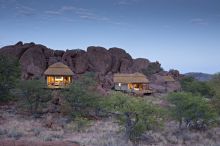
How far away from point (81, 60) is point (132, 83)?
1821 cm

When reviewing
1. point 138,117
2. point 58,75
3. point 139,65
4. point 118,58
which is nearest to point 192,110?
point 138,117

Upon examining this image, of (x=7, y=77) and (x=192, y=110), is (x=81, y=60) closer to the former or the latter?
(x=7, y=77)

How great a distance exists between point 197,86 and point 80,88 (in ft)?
102

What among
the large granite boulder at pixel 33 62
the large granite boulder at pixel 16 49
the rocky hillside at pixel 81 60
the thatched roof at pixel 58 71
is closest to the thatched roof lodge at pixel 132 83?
the rocky hillside at pixel 81 60

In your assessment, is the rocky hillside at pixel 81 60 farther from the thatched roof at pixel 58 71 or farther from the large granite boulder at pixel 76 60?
the thatched roof at pixel 58 71

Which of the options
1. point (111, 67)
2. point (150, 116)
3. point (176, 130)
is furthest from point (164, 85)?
point (150, 116)

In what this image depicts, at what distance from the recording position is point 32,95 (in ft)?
127

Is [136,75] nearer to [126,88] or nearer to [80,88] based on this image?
[126,88]

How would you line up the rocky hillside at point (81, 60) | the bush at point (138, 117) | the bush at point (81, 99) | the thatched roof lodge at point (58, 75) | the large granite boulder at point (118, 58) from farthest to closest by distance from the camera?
the large granite boulder at point (118, 58) → the rocky hillside at point (81, 60) → the thatched roof lodge at point (58, 75) → the bush at point (81, 99) → the bush at point (138, 117)

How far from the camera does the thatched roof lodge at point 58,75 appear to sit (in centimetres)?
5319

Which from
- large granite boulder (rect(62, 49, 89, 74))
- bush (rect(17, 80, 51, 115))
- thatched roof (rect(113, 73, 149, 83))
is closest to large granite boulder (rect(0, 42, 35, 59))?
large granite boulder (rect(62, 49, 89, 74))

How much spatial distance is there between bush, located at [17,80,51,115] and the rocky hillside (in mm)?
30457

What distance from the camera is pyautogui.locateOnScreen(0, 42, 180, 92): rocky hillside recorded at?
73.9 m

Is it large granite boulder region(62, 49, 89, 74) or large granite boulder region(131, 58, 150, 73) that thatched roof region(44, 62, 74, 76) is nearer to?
large granite boulder region(62, 49, 89, 74)
